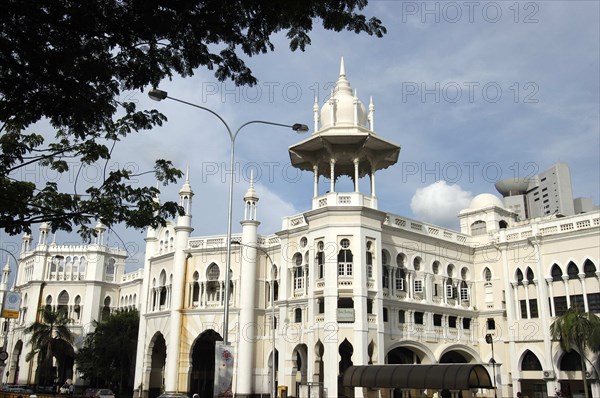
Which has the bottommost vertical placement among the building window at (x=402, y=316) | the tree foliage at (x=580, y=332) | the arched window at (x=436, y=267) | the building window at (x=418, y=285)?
the tree foliage at (x=580, y=332)

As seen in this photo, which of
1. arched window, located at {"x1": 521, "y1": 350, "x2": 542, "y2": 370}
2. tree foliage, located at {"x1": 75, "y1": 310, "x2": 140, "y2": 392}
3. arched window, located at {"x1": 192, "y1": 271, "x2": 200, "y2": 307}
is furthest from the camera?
tree foliage, located at {"x1": 75, "y1": 310, "x2": 140, "y2": 392}

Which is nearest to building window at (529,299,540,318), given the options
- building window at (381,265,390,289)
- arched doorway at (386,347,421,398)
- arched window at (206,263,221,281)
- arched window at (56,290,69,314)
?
arched doorway at (386,347,421,398)

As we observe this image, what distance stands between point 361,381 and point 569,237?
18393 mm

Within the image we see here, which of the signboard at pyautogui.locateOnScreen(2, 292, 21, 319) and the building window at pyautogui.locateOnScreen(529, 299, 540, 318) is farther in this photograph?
the building window at pyautogui.locateOnScreen(529, 299, 540, 318)

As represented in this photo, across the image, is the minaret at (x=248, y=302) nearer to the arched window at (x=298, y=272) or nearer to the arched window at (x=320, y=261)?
the arched window at (x=298, y=272)

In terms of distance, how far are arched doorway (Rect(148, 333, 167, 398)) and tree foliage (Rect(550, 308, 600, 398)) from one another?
1179 inches

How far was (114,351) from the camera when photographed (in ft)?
174

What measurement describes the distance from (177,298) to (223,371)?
2684cm

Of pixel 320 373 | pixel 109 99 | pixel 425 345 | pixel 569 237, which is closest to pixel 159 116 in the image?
pixel 109 99

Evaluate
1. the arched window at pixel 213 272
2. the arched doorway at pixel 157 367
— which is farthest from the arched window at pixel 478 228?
the arched doorway at pixel 157 367

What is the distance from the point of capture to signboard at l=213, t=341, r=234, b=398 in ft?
61.1

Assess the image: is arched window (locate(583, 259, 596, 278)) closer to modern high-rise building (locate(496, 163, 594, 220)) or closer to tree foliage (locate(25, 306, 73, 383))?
modern high-rise building (locate(496, 163, 594, 220))

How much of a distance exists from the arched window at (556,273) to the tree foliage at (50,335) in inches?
1735

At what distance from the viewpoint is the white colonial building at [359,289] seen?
3588cm
